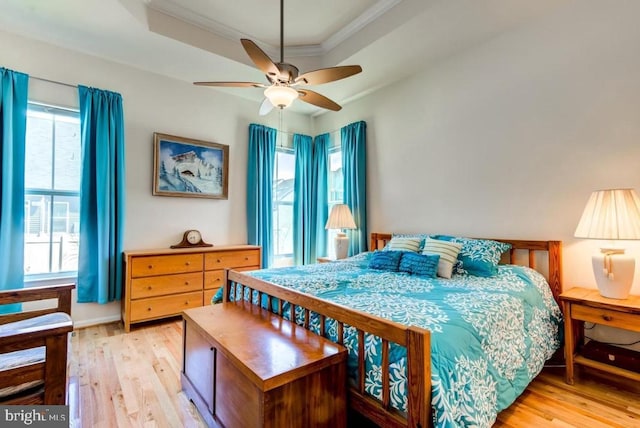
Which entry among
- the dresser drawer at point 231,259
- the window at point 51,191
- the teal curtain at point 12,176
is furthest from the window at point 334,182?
the teal curtain at point 12,176

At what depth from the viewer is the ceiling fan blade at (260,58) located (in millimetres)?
1792

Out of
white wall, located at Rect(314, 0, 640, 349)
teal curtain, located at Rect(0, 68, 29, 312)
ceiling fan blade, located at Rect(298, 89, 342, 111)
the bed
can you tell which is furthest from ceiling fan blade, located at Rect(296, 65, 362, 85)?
teal curtain, located at Rect(0, 68, 29, 312)

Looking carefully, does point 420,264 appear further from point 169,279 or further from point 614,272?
point 169,279

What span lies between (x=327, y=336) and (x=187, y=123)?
3335mm

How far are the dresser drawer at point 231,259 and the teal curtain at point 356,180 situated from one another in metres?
1.31

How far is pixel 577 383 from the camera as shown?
2.07 meters

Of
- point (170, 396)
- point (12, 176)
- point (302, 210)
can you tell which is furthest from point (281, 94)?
point (302, 210)

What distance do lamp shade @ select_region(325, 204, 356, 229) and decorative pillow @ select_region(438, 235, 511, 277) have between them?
58.8 inches

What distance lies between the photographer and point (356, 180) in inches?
159

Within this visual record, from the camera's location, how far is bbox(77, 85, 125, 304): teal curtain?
3.04m

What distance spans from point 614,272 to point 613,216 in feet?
1.19

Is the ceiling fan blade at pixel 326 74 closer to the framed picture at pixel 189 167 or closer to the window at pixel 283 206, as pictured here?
the framed picture at pixel 189 167

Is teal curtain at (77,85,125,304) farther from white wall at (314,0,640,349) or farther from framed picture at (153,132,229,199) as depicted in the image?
white wall at (314,0,640,349)

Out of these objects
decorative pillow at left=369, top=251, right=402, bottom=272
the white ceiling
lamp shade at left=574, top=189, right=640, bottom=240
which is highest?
the white ceiling
